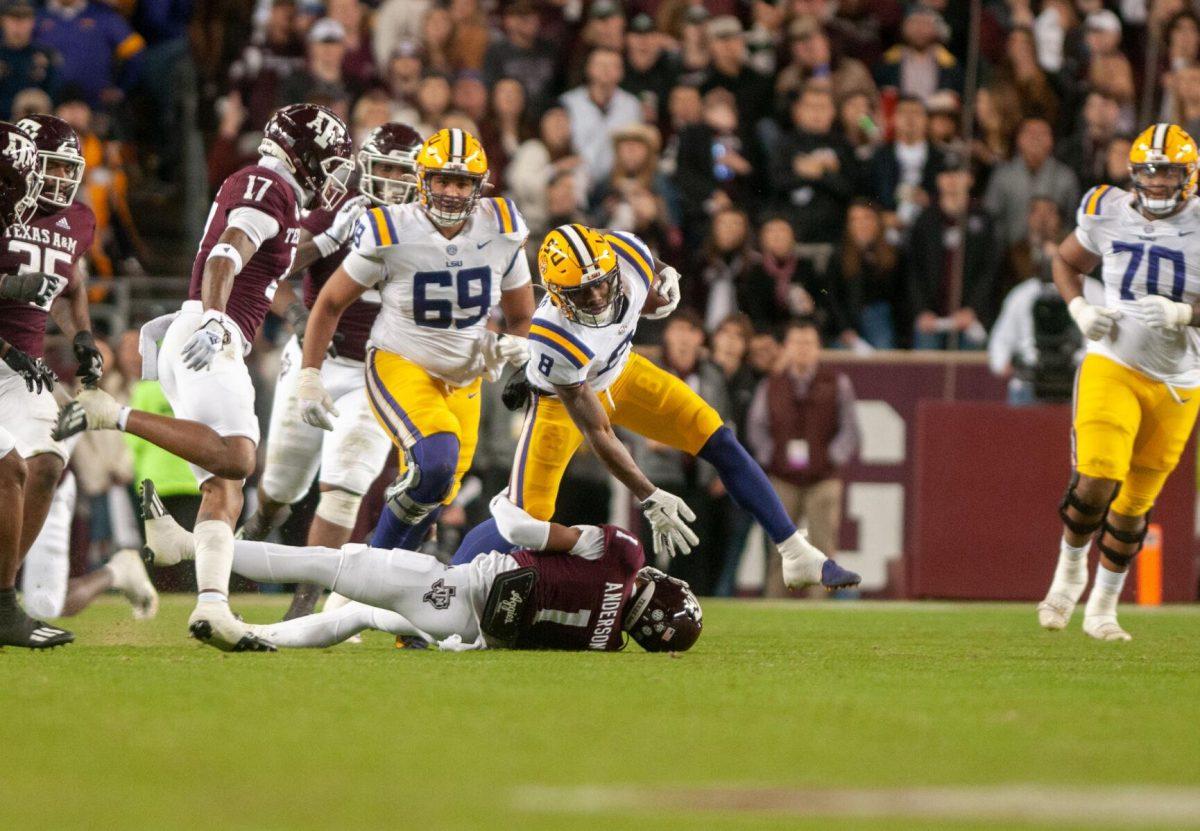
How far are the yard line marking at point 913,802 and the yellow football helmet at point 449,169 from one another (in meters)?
4.42

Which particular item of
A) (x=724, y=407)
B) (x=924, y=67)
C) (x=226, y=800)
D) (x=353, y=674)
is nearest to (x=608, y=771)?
(x=226, y=800)

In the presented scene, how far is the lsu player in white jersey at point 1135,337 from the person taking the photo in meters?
8.88

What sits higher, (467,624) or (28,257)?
(28,257)

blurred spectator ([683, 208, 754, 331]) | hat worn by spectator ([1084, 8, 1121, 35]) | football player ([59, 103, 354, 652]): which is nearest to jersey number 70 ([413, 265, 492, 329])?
football player ([59, 103, 354, 652])

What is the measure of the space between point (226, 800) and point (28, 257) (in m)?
4.30

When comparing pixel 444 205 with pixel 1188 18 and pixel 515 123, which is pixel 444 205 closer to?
pixel 515 123

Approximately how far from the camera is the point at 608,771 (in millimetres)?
4449

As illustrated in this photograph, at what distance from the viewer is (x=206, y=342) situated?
7492 millimetres

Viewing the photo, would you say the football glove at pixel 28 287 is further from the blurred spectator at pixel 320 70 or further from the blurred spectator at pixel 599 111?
the blurred spectator at pixel 599 111

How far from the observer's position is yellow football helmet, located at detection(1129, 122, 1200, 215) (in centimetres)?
889

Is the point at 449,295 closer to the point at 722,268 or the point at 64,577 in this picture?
the point at 64,577

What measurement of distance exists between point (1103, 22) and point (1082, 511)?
707cm

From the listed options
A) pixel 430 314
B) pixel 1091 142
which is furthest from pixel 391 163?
pixel 1091 142

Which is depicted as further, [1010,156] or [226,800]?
[1010,156]
